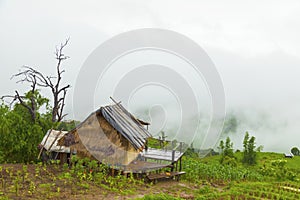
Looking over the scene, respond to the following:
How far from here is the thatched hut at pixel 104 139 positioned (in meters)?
12.3

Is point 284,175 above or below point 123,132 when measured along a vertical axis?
below

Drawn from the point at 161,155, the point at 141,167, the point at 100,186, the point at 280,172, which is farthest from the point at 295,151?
the point at 100,186

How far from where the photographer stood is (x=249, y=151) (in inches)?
1178

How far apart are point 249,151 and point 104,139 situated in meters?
20.8

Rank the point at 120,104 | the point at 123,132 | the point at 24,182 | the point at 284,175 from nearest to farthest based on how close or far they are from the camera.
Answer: the point at 24,182 → the point at 123,132 → the point at 120,104 → the point at 284,175

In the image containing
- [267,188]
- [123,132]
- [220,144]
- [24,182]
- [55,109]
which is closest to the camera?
[24,182]

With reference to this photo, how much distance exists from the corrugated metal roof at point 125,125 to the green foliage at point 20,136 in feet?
22.4

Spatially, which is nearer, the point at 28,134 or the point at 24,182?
the point at 24,182

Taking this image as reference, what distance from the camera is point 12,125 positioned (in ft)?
62.4

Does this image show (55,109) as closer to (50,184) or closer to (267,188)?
(50,184)

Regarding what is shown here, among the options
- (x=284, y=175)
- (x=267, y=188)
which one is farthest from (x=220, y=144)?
(x=267, y=188)

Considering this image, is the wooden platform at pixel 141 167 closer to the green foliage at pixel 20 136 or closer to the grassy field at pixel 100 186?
the grassy field at pixel 100 186

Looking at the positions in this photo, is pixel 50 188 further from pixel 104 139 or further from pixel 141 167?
pixel 141 167

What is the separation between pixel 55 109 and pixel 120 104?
5.36 m
